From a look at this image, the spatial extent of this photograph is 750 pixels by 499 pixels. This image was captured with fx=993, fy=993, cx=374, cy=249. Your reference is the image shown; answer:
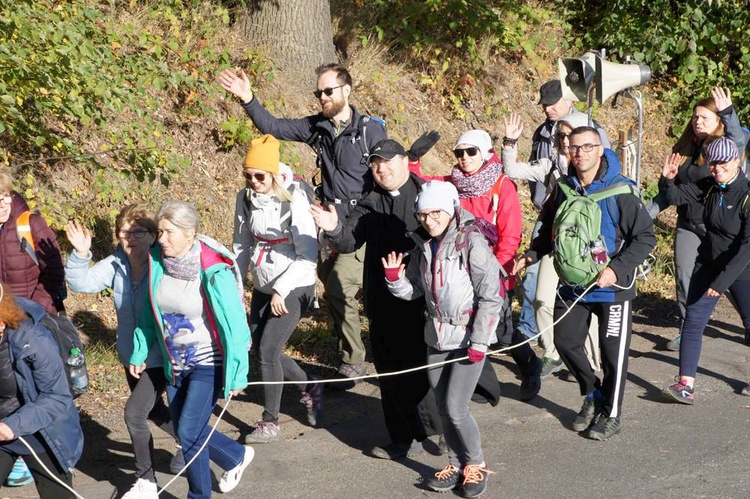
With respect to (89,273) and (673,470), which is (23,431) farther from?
(673,470)

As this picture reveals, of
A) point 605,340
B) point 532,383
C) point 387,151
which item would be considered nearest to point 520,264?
point 605,340

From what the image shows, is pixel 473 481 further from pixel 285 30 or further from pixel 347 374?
pixel 285 30

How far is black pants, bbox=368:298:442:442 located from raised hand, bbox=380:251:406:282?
48 cm

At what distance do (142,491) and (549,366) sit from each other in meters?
3.56

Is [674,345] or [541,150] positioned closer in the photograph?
[541,150]

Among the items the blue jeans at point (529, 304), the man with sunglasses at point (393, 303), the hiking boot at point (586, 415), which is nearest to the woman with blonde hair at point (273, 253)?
the man with sunglasses at point (393, 303)

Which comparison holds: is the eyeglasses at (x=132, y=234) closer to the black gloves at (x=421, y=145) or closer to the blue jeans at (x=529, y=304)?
the black gloves at (x=421, y=145)

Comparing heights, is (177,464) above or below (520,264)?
below

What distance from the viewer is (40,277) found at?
601cm

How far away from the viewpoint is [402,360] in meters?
6.08

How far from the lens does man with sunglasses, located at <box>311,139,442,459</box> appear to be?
19.7 ft

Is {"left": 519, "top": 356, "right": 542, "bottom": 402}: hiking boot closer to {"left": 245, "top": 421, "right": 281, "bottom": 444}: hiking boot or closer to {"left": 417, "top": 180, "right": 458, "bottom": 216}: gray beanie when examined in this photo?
{"left": 245, "top": 421, "right": 281, "bottom": 444}: hiking boot

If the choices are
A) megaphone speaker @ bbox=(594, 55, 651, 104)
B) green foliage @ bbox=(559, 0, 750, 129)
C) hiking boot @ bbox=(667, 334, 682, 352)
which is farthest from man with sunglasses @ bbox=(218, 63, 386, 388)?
green foliage @ bbox=(559, 0, 750, 129)

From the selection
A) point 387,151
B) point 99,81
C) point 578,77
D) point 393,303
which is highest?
point 578,77
